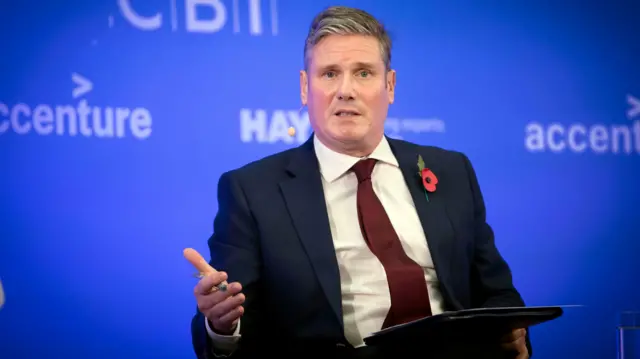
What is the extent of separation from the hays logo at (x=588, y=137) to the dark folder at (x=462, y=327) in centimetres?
174

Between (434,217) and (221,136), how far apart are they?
3.69ft

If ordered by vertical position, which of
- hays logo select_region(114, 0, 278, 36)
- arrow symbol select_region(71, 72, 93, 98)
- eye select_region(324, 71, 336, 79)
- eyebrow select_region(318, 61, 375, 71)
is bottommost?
eye select_region(324, 71, 336, 79)

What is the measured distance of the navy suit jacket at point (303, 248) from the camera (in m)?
2.43

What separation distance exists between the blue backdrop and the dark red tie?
967 mm

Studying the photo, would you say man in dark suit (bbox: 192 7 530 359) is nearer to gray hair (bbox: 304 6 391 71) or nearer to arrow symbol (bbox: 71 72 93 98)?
gray hair (bbox: 304 6 391 71)

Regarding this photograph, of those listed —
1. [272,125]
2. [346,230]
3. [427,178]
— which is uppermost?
[272,125]

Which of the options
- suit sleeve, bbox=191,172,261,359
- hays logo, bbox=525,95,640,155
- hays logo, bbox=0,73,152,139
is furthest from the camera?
hays logo, bbox=525,95,640,155

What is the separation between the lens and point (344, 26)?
2.63 meters

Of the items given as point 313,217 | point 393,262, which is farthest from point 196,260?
point 393,262

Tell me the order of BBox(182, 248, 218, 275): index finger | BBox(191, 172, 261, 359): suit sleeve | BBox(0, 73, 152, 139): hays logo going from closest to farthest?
BBox(182, 248, 218, 275): index finger, BBox(191, 172, 261, 359): suit sleeve, BBox(0, 73, 152, 139): hays logo

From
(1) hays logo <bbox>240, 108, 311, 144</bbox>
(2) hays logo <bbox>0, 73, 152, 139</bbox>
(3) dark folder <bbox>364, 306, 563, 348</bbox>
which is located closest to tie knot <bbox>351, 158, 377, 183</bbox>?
(3) dark folder <bbox>364, 306, 563, 348</bbox>

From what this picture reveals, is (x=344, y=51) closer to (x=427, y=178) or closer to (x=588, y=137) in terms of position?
(x=427, y=178)

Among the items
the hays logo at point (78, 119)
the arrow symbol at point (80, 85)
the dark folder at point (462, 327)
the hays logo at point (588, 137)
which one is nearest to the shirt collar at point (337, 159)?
the dark folder at point (462, 327)

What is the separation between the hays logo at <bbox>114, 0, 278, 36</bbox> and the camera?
3.34 metres
